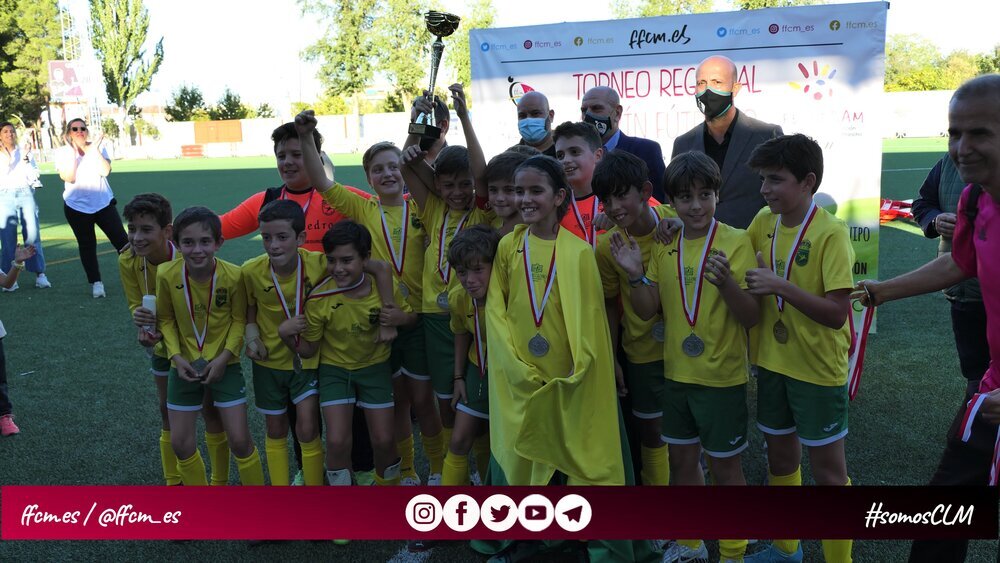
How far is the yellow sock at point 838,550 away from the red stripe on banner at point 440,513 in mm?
363

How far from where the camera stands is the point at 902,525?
2.74 metres

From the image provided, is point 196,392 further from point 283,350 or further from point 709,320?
point 709,320

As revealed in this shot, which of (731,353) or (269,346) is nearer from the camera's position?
(731,353)

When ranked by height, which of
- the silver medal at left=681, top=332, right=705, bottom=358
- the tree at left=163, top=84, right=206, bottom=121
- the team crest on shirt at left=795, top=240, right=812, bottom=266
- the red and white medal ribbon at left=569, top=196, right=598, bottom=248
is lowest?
the silver medal at left=681, top=332, right=705, bottom=358

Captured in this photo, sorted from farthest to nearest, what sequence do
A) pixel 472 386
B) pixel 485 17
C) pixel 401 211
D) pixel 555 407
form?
pixel 485 17 < pixel 401 211 < pixel 472 386 < pixel 555 407

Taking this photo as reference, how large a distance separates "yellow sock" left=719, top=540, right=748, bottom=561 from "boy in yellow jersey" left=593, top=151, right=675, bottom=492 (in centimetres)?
61

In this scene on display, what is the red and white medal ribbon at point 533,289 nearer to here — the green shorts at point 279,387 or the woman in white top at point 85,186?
the green shorts at point 279,387

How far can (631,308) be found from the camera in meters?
3.45

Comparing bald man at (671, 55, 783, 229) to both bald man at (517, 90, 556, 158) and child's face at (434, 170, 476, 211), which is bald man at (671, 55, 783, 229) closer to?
bald man at (517, 90, 556, 158)

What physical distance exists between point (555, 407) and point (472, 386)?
2.13ft

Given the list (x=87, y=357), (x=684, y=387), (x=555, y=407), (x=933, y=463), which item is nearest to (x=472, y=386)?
(x=555, y=407)

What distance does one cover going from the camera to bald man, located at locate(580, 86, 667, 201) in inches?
171

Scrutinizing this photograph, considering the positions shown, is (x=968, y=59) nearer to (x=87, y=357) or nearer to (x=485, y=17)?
(x=485, y=17)

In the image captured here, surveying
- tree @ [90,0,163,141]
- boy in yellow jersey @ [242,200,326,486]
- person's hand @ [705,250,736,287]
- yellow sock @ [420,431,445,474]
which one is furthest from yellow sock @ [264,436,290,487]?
tree @ [90,0,163,141]
